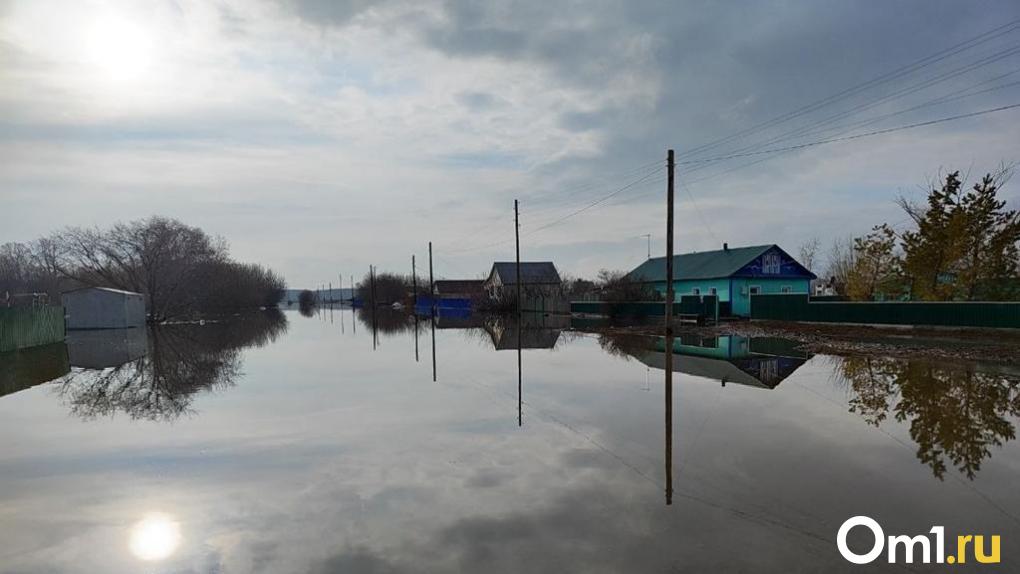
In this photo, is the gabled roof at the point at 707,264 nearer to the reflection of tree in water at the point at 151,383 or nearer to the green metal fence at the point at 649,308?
the green metal fence at the point at 649,308

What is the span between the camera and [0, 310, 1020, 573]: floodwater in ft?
14.4

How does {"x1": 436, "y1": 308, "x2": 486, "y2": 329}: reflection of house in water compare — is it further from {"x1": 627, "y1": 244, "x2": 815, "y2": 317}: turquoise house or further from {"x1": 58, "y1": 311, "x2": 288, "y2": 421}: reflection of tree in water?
{"x1": 58, "y1": 311, "x2": 288, "y2": 421}: reflection of tree in water

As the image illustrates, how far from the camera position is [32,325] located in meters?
24.9

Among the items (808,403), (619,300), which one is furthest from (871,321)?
(808,403)

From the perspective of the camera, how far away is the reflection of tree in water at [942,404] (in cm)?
680

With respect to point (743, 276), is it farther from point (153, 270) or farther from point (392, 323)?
point (153, 270)

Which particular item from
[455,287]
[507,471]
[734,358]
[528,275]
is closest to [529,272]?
[528,275]

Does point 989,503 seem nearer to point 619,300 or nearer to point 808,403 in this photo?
point 808,403

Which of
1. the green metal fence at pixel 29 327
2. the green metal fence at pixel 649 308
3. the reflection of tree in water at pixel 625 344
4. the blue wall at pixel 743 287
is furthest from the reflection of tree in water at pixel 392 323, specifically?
the blue wall at pixel 743 287

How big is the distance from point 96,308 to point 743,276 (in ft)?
142

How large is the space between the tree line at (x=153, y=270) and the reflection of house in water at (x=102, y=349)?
60.7 ft

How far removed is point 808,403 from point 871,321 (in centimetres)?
1938

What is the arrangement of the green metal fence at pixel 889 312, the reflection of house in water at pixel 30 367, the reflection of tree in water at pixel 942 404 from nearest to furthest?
the reflection of tree in water at pixel 942 404
the reflection of house in water at pixel 30 367
the green metal fence at pixel 889 312

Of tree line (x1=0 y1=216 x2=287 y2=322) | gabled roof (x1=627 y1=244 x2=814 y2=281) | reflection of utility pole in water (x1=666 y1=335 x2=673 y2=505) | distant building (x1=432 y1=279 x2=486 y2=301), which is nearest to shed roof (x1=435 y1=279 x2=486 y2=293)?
distant building (x1=432 y1=279 x2=486 y2=301)
